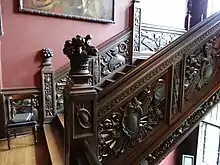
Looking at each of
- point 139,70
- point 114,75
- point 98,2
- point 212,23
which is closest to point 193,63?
point 212,23

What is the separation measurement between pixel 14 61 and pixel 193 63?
245cm

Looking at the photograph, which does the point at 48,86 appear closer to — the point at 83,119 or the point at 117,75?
the point at 117,75

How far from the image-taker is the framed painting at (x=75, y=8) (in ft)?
10.4

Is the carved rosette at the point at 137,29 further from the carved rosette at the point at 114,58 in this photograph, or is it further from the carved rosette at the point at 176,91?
the carved rosette at the point at 176,91

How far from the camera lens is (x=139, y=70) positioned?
1558 millimetres

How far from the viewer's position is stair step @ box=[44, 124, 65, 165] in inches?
85.7

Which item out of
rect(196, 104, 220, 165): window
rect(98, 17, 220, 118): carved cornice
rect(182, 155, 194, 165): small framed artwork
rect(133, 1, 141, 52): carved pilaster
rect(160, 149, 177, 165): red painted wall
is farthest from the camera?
rect(160, 149, 177, 165): red painted wall

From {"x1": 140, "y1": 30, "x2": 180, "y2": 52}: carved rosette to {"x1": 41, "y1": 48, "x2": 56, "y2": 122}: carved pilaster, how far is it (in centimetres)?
178

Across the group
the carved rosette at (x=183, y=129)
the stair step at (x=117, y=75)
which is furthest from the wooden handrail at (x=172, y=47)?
the stair step at (x=117, y=75)

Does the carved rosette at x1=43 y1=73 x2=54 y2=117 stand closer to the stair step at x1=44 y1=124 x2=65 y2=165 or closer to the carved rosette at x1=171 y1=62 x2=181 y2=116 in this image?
the stair step at x1=44 y1=124 x2=65 y2=165

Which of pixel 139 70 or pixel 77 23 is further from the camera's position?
pixel 77 23

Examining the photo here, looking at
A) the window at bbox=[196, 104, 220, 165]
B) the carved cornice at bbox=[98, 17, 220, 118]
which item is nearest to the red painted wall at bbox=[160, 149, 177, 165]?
the window at bbox=[196, 104, 220, 165]

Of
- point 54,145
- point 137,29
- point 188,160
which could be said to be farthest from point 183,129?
point 188,160

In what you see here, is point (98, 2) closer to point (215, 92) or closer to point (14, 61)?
point (14, 61)
